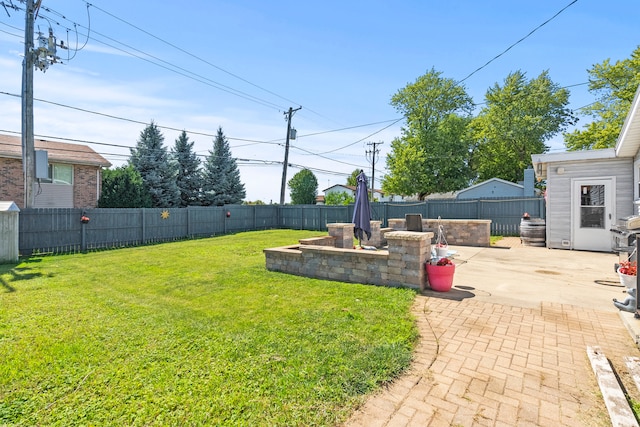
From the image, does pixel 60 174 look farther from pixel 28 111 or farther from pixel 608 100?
pixel 608 100

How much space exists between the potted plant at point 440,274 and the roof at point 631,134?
Result: 4473mm

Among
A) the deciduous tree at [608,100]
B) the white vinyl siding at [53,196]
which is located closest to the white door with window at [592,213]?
the deciduous tree at [608,100]

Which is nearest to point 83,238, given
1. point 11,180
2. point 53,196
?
point 53,196

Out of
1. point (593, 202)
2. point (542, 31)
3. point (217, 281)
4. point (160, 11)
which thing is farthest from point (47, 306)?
point (593, 202)

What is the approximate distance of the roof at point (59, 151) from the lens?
1467cm

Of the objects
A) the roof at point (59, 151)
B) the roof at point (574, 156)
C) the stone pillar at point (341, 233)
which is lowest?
the stone pillar at point (341, 233)

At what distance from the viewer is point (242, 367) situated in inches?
102

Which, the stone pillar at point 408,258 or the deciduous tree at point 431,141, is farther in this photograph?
the deciduous tree at point 431,141

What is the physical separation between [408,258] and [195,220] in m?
13.0

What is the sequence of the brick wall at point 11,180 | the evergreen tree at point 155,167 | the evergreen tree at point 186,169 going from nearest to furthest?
the brick wall at point 11,180 → the evergreen tree at point 155,167 → the evergreen tree at point 186,169

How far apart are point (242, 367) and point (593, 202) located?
10713 mm

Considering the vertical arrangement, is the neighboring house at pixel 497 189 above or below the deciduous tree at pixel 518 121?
below

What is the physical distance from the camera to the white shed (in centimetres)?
820

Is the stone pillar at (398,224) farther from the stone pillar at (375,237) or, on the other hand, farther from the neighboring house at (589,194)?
the neighboring house at (589,194)
